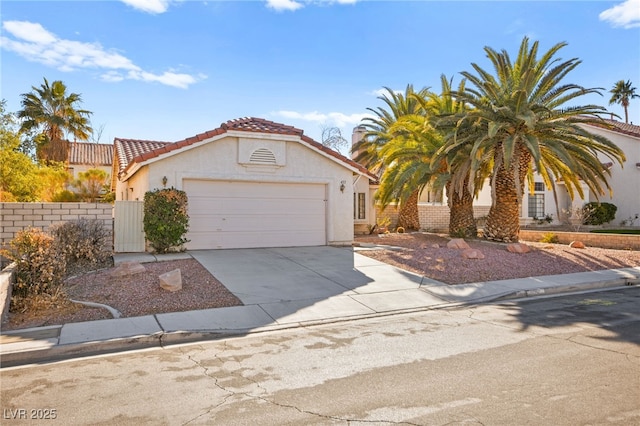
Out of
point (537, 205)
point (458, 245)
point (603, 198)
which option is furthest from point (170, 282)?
point (603, 198)

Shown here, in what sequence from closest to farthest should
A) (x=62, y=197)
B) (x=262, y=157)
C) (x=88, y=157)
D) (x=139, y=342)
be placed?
(x=139, y=342) < (x=262, y=157) < (x=62, y=197) < (x=88, y=157)

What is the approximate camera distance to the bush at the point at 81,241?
10.6 m

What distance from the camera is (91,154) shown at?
138ft

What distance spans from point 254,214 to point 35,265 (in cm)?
774

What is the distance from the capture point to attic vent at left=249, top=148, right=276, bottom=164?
14695 mm

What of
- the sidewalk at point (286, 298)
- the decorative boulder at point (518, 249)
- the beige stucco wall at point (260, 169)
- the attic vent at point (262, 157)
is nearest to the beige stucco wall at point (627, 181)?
the decorative boulder at point (518, 249)

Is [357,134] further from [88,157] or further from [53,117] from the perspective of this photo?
[88,157]

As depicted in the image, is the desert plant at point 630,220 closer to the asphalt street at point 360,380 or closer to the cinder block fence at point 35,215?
the asphalt street at point 360,380

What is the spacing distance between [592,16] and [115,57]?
52.5 feet

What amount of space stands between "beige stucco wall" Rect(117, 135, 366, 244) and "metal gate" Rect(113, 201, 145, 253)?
825 mm

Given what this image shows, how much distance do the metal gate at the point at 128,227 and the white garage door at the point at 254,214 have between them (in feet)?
4.90

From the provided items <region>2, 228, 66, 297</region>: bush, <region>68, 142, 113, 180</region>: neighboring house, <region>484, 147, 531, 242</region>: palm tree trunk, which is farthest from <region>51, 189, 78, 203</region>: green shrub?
<region>68, 142, 113, 180</region>: neighboring house

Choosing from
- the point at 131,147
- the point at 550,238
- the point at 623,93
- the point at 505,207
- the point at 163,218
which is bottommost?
the point at 550,238

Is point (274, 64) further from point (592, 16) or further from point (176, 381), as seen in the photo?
point (176, 381)
